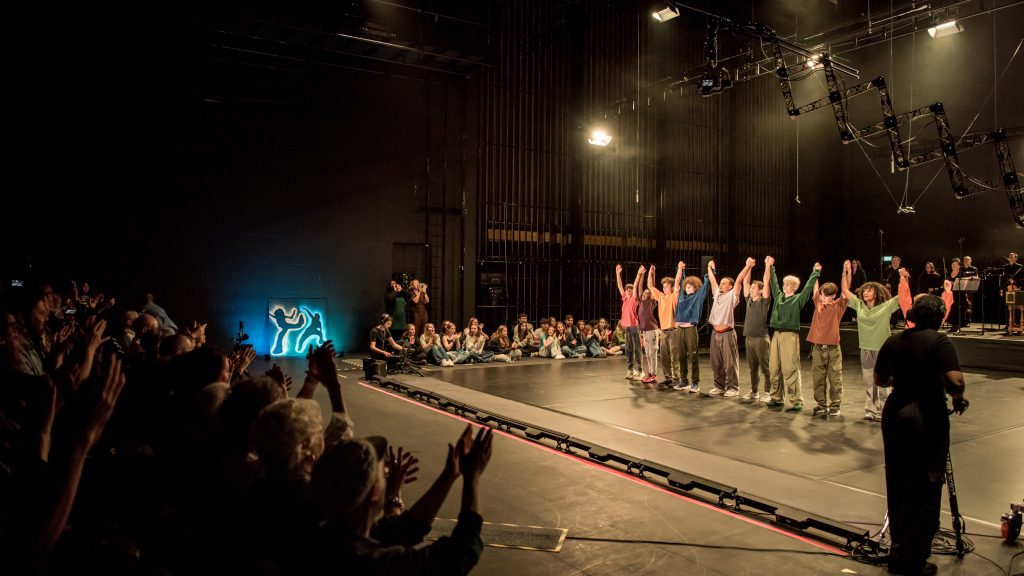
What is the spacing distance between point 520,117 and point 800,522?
13453 millimetres

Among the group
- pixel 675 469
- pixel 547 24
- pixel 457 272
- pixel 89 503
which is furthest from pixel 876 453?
pixel 547 24

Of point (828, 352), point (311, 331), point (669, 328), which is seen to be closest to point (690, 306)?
point (669, 328)

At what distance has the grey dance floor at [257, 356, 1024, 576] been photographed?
11.4ft

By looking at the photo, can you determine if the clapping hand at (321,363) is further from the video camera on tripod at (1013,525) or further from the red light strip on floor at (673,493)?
the video camera on tripod at (1013,525)

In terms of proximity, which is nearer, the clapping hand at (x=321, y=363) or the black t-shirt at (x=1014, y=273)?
the clapping hand at (x=321, y=363)

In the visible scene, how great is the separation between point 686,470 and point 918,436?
1958 mm

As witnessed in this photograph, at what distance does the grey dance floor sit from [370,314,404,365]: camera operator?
4.29 ft

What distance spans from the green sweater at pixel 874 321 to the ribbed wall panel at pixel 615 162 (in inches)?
359

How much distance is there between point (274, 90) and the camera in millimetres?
12703

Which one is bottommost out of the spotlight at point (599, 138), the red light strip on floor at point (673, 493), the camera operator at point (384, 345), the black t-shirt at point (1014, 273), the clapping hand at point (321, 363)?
the red light strip on floor at point (673, 493)

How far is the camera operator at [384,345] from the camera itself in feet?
35.4

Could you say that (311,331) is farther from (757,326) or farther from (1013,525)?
(1013,525)

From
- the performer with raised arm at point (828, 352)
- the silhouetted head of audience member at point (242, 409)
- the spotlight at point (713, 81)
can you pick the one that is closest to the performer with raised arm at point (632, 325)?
the performer with raised arm at point (828, 352)

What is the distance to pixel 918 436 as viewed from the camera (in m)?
3.34
